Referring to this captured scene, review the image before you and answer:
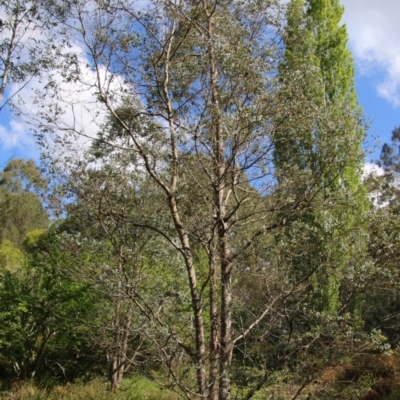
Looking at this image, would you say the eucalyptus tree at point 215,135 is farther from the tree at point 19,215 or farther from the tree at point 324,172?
Result: the tree at point 19,215

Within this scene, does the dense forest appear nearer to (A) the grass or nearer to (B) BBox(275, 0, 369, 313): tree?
(B) BBox(275, 0, 369, 313): tree

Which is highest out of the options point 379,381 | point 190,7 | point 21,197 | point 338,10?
point 21,197

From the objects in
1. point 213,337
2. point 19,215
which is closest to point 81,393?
point 213,337

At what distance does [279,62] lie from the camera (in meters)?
6.05

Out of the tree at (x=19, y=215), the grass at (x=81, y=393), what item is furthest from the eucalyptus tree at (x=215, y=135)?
the tree at (x=19, y=215)

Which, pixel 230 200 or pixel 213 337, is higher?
pixel 230 200

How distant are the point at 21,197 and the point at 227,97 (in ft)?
111

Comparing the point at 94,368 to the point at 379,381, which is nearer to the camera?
the point at 379,381

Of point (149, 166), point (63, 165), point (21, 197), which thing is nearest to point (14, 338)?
point (63, 165)

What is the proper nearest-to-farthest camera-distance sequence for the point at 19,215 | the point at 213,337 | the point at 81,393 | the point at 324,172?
1. the point at 213,337
2. the point at 324,172
3. the point at 81,393
4. the point at 19,215

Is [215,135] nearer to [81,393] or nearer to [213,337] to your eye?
[213,337]

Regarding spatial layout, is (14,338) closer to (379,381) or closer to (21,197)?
(379,381)

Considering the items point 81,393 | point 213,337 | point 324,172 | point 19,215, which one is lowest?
point 81,393

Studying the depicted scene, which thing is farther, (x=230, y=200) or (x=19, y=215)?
(x=19, y=215)
